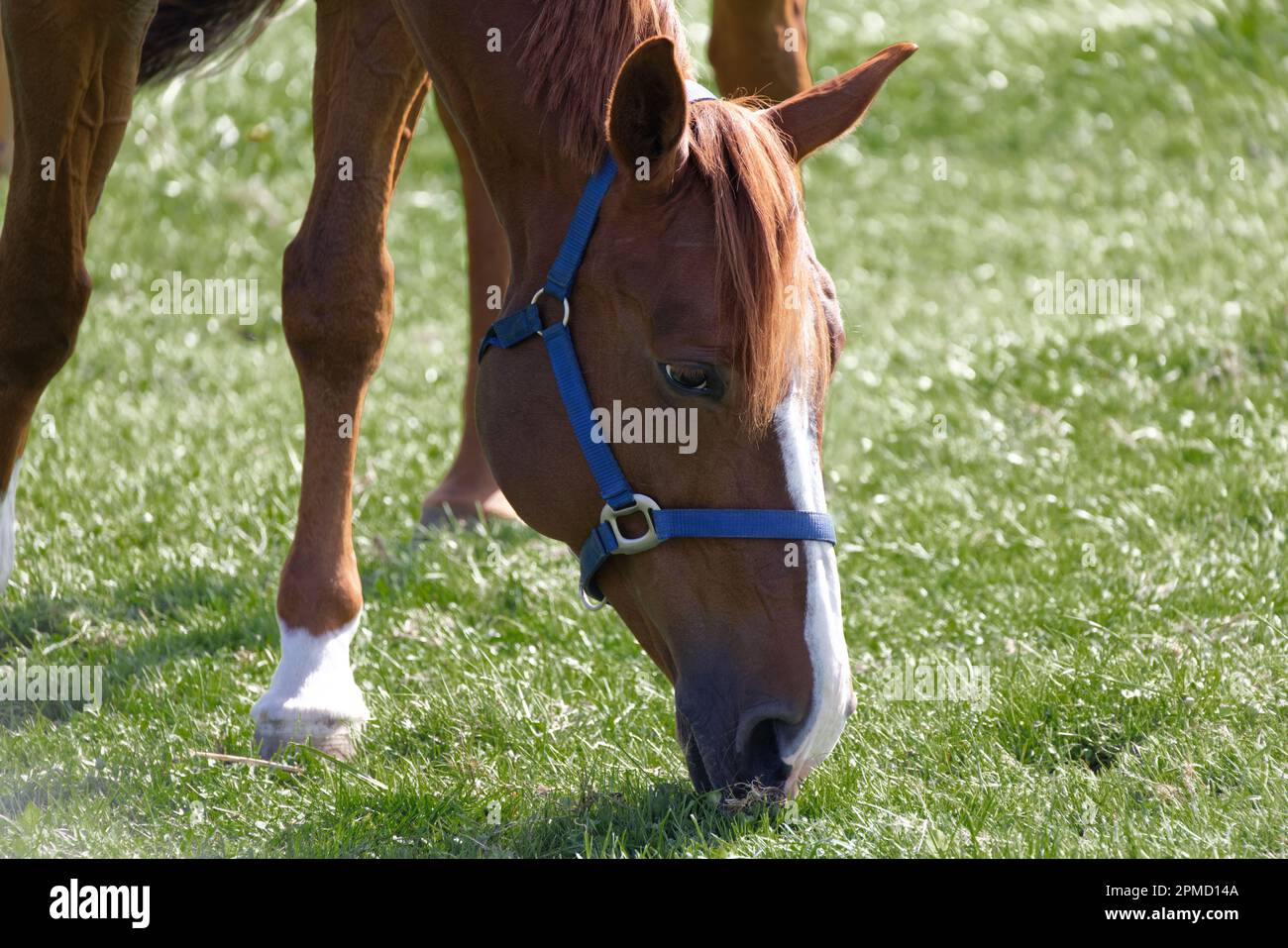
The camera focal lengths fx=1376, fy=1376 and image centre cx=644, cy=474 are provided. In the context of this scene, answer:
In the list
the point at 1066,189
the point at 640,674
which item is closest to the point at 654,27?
the point at 640,674

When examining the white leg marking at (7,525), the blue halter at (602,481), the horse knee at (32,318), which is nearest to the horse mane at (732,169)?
the blue halter at (602,481)

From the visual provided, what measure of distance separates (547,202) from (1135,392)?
10.7ft

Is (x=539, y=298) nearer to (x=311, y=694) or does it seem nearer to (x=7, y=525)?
(x=311, y=694)

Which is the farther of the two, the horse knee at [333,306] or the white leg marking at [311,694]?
the horse knee at [333,306]

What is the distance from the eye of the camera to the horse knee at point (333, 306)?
10.6 feet

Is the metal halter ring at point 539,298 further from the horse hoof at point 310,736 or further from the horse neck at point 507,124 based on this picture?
the horse hoof at point 310,736

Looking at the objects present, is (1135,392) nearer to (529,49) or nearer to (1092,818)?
(1092,818)

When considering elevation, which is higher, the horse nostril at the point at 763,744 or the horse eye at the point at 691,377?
the horse eye at the point at 691,377

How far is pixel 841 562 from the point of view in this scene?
159 inches

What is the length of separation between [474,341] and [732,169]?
7.94ft

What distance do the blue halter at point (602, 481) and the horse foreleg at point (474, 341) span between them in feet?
6.13

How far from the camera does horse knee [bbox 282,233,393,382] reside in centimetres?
324

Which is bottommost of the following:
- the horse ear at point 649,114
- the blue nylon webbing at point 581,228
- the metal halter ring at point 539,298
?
the metal halter ring at point 539,298

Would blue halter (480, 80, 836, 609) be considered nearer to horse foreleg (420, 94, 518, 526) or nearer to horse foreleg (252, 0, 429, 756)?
horse foreleg (252, 0, 429, 756)
